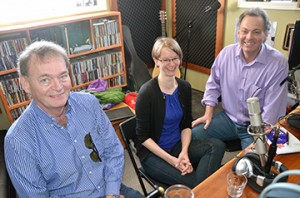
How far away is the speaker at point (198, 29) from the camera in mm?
3340

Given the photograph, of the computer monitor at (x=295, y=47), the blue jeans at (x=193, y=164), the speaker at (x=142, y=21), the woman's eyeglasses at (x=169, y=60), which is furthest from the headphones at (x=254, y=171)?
the speaker at (x=142, y=21)

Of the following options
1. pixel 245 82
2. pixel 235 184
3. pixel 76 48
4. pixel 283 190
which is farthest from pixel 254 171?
pixel 76 48

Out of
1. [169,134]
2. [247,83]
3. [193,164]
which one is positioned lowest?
[193,164]

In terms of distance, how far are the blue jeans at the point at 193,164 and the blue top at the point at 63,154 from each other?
243 mm

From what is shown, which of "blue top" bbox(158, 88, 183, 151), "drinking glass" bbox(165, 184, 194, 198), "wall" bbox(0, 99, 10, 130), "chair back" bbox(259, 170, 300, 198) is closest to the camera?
"chair back" bbox(259, 170, 300, 198)

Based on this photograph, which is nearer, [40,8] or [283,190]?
[283,190]

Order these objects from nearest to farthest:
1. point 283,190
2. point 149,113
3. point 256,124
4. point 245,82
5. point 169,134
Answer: point 283,190
point 256,124
point 149,113
point 169,134
point 245,82

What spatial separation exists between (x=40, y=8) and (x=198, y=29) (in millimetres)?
2080

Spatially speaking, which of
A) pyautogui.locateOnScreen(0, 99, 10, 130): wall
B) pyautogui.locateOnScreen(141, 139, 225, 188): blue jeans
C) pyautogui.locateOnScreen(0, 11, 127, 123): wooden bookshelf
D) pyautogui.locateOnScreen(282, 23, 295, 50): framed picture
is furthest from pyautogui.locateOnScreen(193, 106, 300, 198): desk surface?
pyautogui.locateOnScreen(0, 99, 10, 130): wall

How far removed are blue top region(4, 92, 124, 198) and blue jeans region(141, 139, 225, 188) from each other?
24 cm

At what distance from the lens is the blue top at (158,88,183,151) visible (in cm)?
161

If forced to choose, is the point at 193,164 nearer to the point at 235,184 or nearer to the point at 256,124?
the point at 235,184

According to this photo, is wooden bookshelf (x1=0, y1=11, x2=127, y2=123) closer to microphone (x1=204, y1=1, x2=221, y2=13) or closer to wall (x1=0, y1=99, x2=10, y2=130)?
wall (x1=0, y1=99, x2=10, y2=130)

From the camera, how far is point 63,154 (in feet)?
3.82
